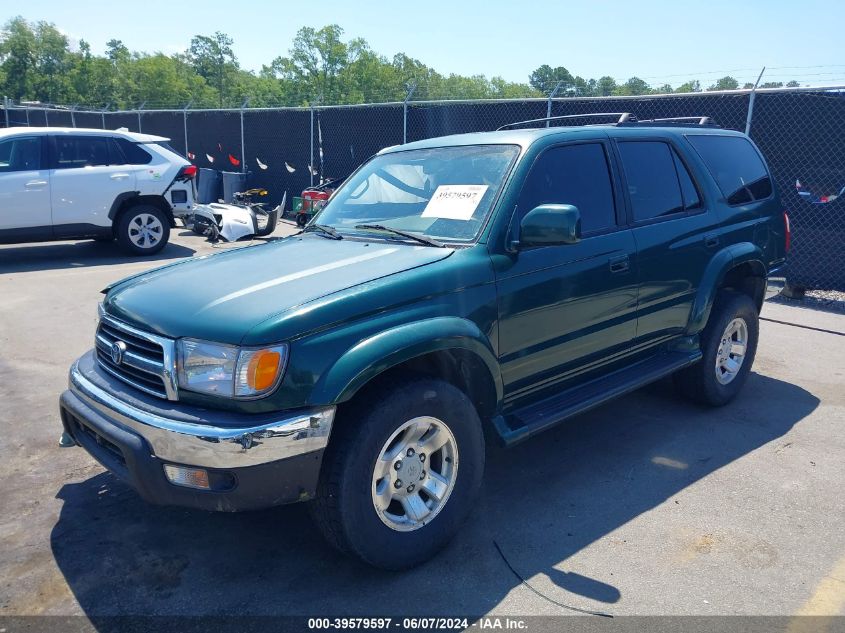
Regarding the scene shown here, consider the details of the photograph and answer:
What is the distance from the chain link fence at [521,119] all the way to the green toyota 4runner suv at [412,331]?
467cm

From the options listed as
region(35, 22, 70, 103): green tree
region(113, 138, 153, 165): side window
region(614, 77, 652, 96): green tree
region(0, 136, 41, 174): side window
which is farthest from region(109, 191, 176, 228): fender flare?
region(35, 22, 70, 103): green tree

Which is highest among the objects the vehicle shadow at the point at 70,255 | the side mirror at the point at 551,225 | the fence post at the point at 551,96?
the fence post at the point at 551,96

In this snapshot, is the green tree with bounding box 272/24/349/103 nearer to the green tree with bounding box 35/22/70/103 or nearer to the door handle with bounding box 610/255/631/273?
the green tree with bounding box 35/22/70/103

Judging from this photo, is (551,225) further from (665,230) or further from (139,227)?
(139,227)

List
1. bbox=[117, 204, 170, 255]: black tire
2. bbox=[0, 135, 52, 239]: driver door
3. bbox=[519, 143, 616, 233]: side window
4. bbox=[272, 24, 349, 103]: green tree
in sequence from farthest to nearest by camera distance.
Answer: bbox=[272, 24, 349, 103]: green tree, bbox=[117, 204, 170, 255]: black tire, bbox=[0, 135, 52, 239]: driver door, bbox=[519, 143, 616, 233]: side window

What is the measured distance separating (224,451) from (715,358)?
12.2 feet

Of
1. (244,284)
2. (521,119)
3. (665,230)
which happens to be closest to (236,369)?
(244,284)

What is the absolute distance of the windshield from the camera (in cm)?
370

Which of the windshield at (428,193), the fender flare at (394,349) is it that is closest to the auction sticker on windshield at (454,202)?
the windshield at (428,193)

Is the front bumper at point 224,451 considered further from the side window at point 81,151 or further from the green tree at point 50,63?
the green tree at point 50,63

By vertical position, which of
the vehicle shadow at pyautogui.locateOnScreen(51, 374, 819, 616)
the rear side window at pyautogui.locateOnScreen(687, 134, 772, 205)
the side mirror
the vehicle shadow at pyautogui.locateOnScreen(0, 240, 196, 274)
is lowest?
the vehicle shadow at pyautogui.locateOnScreen(51, 374, 819, 616)

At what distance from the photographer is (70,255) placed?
10898 millimetres

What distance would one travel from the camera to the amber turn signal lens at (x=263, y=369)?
108 inches

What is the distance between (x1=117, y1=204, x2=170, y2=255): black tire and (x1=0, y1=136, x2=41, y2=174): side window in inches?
53.0
